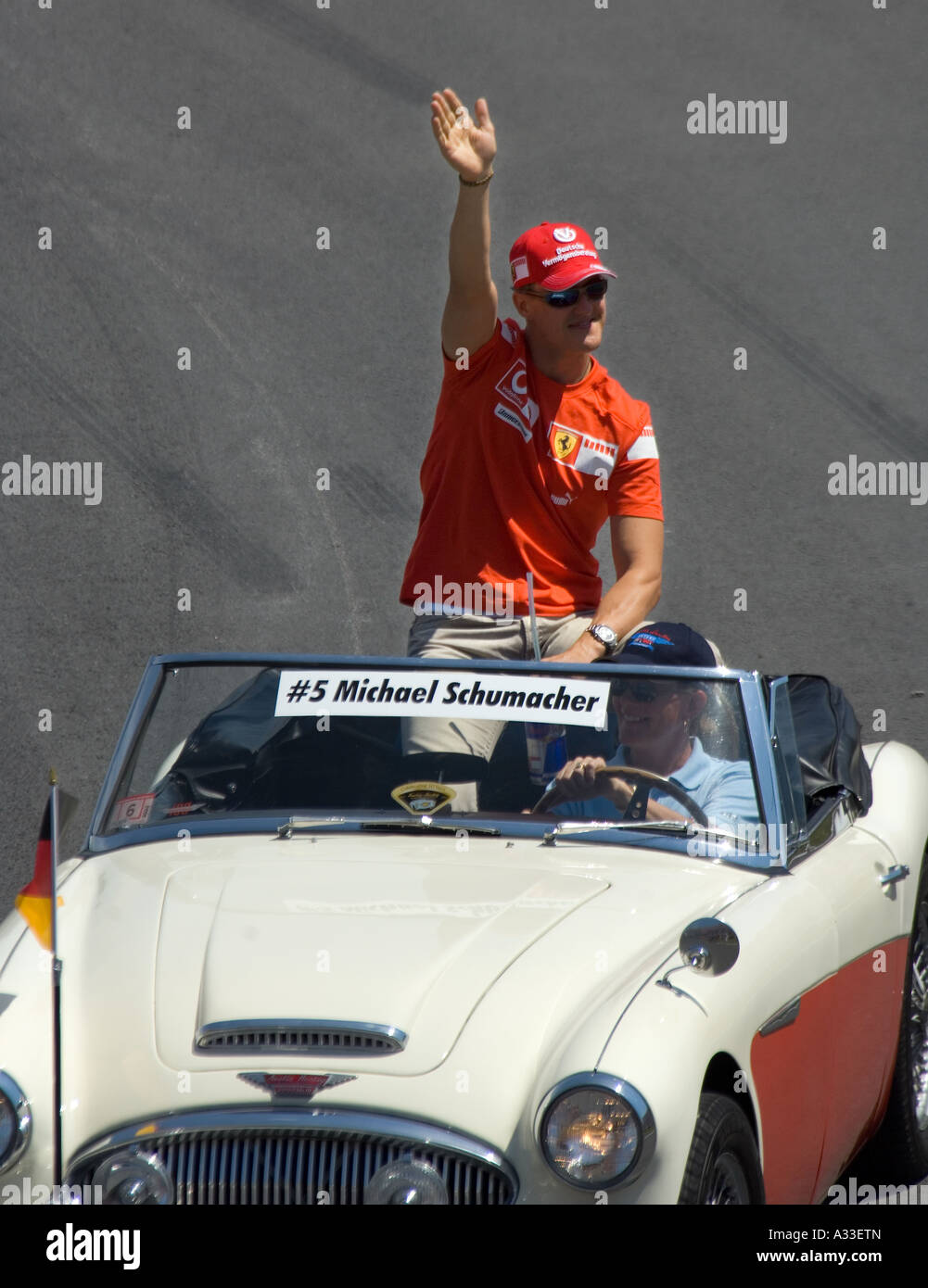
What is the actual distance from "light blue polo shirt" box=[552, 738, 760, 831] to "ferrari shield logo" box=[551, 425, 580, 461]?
56.0 inches

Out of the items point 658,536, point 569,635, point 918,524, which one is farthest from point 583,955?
point 918,524

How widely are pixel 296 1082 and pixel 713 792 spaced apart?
147 cm

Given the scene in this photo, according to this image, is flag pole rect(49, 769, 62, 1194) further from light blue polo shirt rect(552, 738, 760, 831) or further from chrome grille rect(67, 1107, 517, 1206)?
light blue polo shirt rect(552, 738, 760, 831)

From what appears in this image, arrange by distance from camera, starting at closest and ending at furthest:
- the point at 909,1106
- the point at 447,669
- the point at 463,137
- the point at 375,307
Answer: the point at 447,669 → the point at 909,1106 → the point at 463,137 → the point at 375,307

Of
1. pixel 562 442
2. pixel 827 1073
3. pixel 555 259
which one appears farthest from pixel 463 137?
pixel 827 1073

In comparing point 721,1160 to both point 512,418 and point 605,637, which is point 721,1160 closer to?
point 605,637

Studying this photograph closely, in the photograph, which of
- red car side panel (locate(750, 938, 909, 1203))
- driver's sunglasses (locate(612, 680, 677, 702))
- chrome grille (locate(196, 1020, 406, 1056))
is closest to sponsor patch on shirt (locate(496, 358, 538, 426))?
driver's sunglasses (locate(612, 680, 677, 702))

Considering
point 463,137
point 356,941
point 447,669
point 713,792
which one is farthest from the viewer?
point 463,137

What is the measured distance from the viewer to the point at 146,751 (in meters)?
4.38

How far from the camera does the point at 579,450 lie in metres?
5.20

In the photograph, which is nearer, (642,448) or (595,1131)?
(595,1131)

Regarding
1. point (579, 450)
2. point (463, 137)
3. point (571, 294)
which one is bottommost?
point (579, 450)
